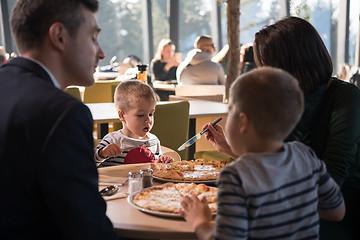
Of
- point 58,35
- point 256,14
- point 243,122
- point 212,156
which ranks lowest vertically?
point 212,156

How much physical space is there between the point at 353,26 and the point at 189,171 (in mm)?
8236

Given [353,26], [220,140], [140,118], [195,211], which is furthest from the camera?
[353,26]

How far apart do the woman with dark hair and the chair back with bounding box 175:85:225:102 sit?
4276 mm

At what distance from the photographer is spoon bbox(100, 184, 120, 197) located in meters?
1.58

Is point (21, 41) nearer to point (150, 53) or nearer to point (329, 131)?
point (329, 131)

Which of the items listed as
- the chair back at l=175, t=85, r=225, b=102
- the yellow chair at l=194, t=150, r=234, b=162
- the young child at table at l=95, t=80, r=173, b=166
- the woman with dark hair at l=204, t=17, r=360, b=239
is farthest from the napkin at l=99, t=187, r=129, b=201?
the chair back at l=175, t=85, r=225, b=102

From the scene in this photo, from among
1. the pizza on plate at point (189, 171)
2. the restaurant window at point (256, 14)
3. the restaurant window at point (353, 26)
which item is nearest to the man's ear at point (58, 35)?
the pizza on plate at point (189, 171)

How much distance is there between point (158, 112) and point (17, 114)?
6.93 feet

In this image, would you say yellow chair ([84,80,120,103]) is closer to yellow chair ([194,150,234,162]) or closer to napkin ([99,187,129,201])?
yellow chair ([194,150,234,162])

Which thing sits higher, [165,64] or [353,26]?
[353,26]

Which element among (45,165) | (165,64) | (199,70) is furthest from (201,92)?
(45,165)

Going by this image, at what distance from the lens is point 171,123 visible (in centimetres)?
327

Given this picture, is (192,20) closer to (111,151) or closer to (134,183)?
(111,151)

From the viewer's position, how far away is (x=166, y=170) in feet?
6.14
